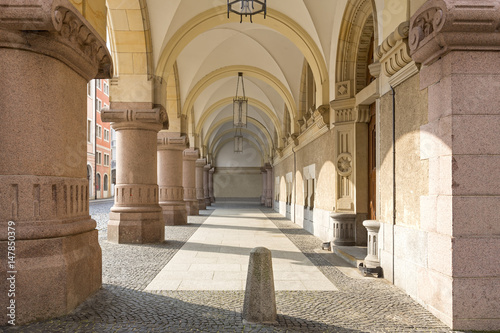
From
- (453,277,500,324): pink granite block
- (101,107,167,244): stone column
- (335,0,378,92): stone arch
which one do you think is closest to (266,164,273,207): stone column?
(335,0,378,92): stone arch

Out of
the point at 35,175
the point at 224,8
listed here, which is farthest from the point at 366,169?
the point at 35,175

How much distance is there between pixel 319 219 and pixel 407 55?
6.37 m

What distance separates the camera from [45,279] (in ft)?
12.1

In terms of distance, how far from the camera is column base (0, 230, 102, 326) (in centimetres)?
356

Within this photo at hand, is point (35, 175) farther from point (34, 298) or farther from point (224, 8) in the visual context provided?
point (224, 8)

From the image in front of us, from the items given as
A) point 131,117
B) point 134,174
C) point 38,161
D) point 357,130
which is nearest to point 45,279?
point 38,161

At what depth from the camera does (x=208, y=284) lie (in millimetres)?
5211

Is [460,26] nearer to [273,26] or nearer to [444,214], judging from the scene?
[444,214]

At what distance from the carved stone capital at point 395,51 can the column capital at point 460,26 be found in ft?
1.99

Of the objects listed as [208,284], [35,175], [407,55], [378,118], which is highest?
[407,55]

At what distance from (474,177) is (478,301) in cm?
116

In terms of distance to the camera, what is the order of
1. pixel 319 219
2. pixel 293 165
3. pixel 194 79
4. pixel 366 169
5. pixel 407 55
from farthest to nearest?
1. pixel 293 165
2. pixel 194 79
3. pixel 319 219
4. pixel 366 169
5. pixel 407 55

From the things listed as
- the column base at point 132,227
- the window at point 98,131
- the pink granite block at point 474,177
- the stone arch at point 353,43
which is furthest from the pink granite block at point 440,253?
the window at point 98,131

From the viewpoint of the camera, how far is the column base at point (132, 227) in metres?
8.56
